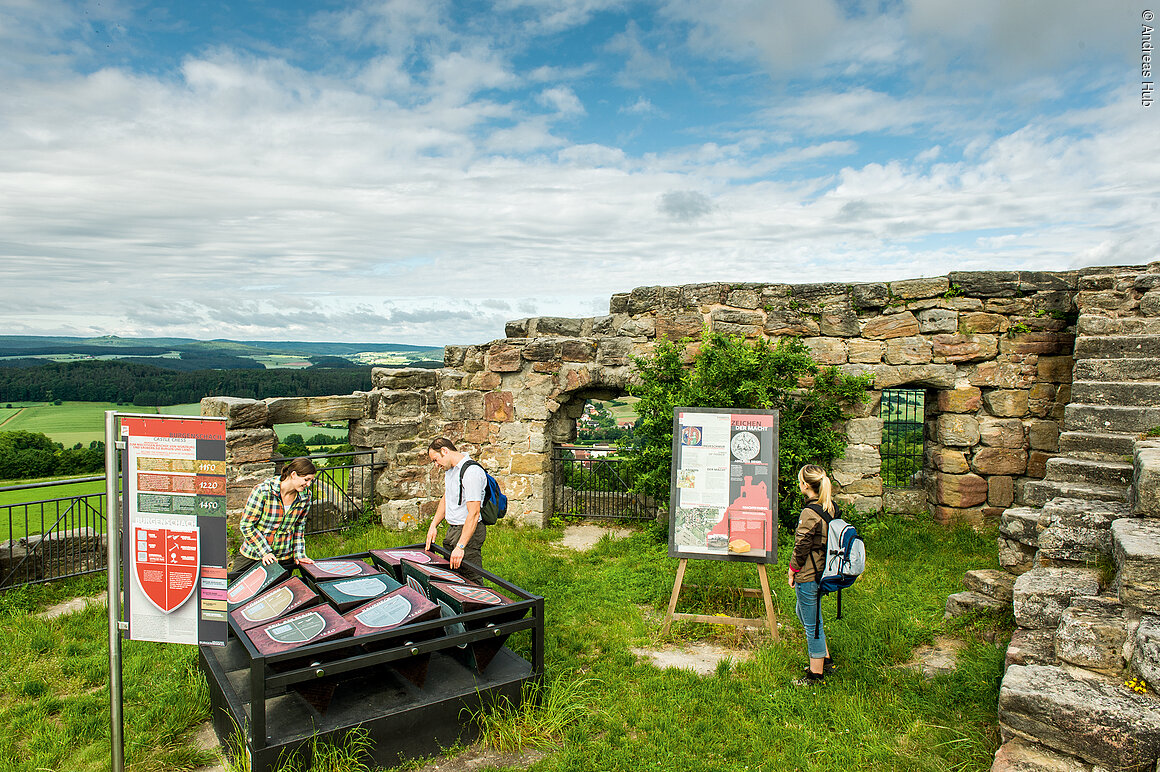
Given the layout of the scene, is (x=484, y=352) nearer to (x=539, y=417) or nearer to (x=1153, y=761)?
(x=539, y=417)

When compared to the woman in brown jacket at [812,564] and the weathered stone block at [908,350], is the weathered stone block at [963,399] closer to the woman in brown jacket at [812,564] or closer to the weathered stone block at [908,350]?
the weathered stone block at [908,350]

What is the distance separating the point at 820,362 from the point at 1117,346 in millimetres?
3137

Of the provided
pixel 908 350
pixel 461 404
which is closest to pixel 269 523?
pixel 461 404

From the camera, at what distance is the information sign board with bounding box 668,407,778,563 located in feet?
19.2

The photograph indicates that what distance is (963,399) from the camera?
8.60m

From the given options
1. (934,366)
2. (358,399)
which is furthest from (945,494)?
(358,399)

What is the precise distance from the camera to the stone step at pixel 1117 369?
6.36 metres

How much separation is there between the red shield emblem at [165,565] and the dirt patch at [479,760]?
5.73ft

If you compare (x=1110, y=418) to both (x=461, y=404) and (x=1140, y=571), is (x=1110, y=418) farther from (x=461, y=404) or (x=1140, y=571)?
(x=461, y=404)

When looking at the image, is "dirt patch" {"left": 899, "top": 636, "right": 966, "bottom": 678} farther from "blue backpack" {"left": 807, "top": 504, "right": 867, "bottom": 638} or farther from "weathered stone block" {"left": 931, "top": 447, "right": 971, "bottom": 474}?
"weathered stone block" {"left": 931, "top": 447, "right": 971, "bottom": 474}

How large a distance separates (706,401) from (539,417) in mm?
2531

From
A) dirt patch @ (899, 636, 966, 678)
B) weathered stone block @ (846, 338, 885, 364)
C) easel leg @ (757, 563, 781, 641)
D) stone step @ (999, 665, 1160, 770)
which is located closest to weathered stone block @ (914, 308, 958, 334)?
weathered stone block @ (846, 338, 885, 364)

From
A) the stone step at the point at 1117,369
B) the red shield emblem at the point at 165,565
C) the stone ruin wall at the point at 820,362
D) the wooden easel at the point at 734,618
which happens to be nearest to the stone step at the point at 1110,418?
the stone step at the point at 1117,369

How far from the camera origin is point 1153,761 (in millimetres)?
2926
